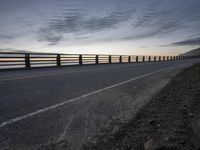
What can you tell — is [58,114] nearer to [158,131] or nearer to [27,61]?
[158,131]

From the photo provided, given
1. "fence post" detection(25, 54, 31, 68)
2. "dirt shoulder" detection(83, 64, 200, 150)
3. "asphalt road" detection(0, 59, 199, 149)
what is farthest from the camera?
"fence post" detection(25, 54, 31, 68)

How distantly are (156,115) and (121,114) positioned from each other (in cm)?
67

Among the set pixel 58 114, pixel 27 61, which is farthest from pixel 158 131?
pixel 27 61

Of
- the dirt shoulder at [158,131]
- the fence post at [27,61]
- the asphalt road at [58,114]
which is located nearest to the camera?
the dirt shoulder at [158,131]

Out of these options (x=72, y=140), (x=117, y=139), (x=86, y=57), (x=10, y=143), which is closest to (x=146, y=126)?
(x=117, y=139)

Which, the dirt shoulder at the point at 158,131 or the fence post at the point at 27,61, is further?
the fence post at the point at 27,61

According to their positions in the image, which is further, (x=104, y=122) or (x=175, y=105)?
(x=175, y=105)

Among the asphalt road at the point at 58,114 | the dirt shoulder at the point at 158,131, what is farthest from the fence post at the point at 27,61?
the dirt shoulder at the point at 158,131

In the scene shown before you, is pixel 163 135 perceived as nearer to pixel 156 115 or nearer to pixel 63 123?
pixel 156 115

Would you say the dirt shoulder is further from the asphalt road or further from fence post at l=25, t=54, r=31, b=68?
fence post at l=25, t=54, r=31, b=68

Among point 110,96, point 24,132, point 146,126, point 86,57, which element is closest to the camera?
point 24,132

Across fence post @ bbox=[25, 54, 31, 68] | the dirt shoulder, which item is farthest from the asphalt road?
fence post @ bbox=[25, 54, 31, 68]

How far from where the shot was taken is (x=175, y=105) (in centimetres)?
554

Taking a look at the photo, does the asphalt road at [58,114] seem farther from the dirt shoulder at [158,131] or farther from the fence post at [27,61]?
the fence post at [27,61]
